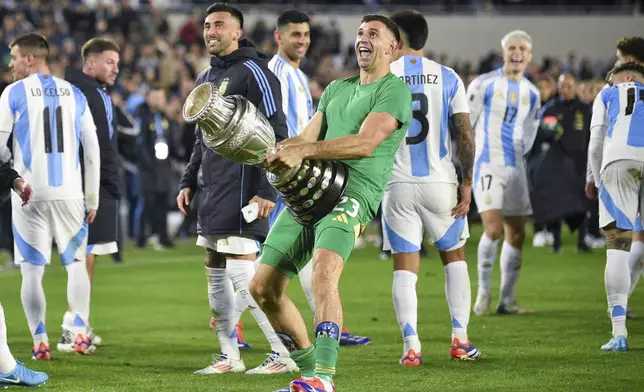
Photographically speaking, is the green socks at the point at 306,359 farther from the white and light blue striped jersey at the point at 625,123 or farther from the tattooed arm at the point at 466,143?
the white and light blue striped jersey at the point at 625,123

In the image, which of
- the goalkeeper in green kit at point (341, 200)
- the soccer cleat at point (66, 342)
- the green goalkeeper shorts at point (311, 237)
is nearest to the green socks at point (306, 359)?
the goalkeeper in green kit at point (341, 200)

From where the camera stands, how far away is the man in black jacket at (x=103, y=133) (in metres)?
9.57

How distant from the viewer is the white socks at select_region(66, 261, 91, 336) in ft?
29.3

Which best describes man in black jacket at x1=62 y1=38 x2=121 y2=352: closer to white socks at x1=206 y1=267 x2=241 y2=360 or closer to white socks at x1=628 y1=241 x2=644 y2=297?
white socks at x1=206 y1=267 x2=241 y2=360

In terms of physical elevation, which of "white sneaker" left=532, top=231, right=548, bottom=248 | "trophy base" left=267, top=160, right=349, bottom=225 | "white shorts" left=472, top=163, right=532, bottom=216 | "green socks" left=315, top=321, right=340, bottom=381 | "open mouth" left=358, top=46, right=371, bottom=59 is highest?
"open mouth" left=358, top=46, right=371, bottom=59

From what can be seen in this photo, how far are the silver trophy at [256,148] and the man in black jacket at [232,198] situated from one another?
4.15ft

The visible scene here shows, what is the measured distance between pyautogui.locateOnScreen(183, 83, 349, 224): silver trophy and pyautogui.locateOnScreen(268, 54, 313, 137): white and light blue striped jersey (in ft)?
9.83

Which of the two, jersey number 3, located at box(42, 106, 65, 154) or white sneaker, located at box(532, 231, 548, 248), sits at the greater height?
jersey number 3, located at box(42, 106, 65, 154)

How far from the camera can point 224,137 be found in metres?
5.93

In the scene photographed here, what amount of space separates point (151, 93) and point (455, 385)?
1186 centimetres

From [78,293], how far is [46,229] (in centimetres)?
63

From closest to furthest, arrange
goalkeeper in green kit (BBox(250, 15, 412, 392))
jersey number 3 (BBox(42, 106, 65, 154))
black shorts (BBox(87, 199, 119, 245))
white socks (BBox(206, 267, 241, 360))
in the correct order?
goalkeeper in green kit (BBox(250, 15, 412, 392))
white socks (BBox(206, 267, 241, 360))
jersey number 3 (BBox(42, 106, 65, 154))
black shorts (BBox(87, 199, 119, 245))

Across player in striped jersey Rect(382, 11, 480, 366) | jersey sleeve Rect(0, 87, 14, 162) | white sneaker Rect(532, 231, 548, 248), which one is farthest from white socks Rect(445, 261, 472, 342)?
white sneaker Rect(532, 231, 548, 248)

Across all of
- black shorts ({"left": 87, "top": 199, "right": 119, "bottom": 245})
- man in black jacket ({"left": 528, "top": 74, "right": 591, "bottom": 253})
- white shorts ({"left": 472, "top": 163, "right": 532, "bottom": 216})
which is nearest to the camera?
black shorts ({"left": 87, "top": 199, "right": 119, "bottom": 245})
